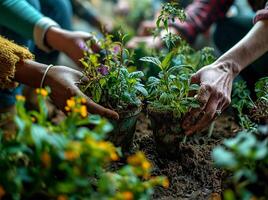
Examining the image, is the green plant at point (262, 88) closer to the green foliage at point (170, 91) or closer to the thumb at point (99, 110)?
the green foliage at point (170, 91)

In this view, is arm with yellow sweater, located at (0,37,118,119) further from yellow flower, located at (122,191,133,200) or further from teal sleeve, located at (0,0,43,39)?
yellow flower, located at (122,191,133,200)

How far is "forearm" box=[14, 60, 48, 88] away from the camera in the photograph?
134 cm

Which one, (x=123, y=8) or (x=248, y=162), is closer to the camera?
(x=248, y=162)

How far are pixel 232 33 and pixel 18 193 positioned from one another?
1535 mm

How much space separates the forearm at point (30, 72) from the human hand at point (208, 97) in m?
0.47

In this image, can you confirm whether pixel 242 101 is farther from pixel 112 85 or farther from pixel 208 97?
pixel 112 85

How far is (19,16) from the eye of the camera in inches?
63.8

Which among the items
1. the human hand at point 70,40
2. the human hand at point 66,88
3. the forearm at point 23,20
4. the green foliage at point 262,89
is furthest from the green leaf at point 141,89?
the forearm at point 23,20

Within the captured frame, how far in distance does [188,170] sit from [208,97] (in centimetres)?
23

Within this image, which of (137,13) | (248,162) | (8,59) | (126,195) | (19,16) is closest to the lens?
(126,195)

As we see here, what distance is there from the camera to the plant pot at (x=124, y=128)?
124 cm

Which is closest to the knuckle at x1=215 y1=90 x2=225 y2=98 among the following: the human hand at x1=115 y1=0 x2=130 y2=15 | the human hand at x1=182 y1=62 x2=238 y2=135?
the human hand at x1=182 y1=62 x2=238 y2=135

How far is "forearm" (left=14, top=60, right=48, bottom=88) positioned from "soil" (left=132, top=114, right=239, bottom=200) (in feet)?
1.22

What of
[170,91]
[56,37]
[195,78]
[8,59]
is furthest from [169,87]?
[56,37]
